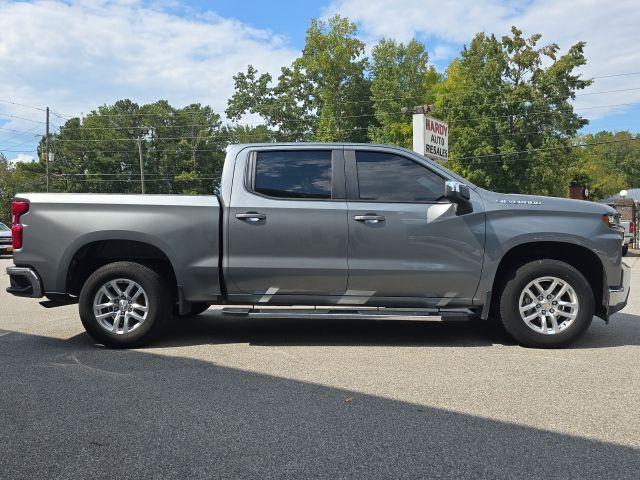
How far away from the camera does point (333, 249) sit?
208 inches

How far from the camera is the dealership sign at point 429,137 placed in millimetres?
16234

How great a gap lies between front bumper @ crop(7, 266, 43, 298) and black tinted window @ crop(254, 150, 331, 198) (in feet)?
7.70

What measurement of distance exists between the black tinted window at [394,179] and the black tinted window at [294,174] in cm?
37

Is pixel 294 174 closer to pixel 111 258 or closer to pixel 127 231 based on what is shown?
pixel 127 231

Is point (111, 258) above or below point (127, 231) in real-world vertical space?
below

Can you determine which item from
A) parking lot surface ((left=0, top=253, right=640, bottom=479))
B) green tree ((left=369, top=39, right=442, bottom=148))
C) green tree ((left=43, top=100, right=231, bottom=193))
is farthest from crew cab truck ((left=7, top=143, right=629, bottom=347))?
green tree ((left=43, top=100, right=231, bottom=193))

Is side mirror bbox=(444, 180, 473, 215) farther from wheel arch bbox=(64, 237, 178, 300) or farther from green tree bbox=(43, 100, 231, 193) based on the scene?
green tree bbox=(43, 100, 231, 193)

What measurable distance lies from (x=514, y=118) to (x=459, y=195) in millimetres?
33898

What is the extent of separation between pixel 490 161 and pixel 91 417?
3596 cm

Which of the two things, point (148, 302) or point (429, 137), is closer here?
point (148, 302)

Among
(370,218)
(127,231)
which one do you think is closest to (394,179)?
(370,218)

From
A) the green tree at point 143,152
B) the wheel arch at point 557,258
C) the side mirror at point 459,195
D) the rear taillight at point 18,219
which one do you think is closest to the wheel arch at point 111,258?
the rear taillight at point 18,219

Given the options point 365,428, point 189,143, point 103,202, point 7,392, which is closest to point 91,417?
point 7,392

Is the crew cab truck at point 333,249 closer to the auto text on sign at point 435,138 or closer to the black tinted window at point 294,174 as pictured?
the black tinted window at point 294,174
